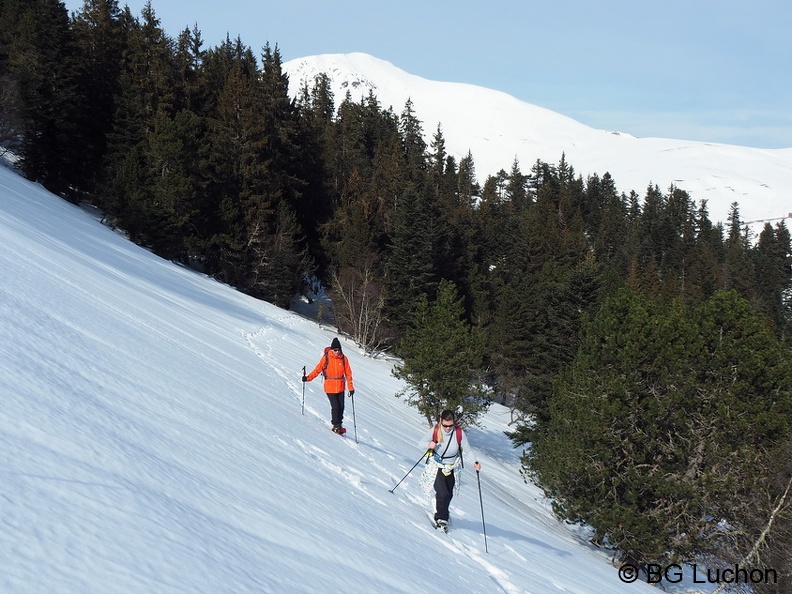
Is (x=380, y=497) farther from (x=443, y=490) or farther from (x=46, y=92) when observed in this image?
(x=46, y=92)

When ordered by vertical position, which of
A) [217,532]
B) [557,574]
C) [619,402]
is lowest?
[557,574]

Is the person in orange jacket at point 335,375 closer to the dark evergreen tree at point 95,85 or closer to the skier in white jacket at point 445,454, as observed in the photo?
the skier in white jacket at point 445,454

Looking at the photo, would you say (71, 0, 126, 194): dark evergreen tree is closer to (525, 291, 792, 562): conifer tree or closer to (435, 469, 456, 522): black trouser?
(525, 291, 792, 562): conifer tree

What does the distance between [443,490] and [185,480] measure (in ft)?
13.4

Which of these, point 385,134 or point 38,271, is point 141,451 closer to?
point 38,271

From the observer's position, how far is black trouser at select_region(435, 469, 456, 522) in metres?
8.54

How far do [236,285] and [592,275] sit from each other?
1034 inches

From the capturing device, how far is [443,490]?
8578mm

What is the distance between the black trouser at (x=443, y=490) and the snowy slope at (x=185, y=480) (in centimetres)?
35

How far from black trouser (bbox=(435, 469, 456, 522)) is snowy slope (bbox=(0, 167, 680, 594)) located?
35cm

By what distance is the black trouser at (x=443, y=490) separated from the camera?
28.0ft

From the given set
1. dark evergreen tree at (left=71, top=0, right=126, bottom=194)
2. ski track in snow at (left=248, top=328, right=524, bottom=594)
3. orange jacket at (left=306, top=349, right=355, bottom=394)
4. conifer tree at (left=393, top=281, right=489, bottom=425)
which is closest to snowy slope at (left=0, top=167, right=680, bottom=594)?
ski track in snow at (left=248, top=328, right=524, bottom=594)

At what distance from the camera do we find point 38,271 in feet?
38.9

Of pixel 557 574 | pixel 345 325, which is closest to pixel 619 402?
pixel 557 574
